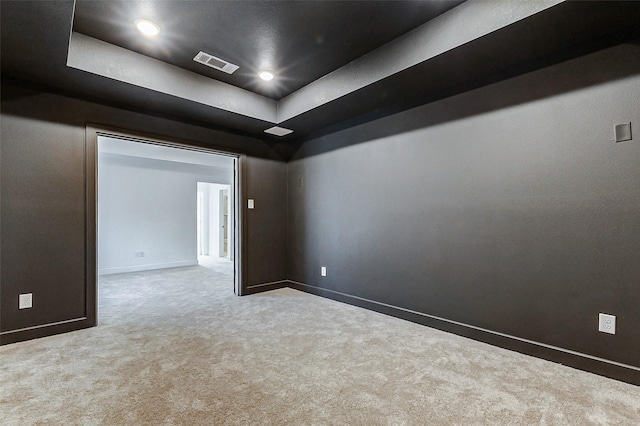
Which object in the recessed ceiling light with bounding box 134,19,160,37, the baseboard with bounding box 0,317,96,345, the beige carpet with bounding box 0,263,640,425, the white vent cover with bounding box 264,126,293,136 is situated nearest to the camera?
the beige carpet with bounding box 0,263,640,425

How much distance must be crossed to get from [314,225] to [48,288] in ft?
9.89

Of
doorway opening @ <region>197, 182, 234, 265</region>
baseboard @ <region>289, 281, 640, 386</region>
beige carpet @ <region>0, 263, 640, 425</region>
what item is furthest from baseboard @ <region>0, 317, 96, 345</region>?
doorway opening @ <region>197, 182, 234, 265</region>

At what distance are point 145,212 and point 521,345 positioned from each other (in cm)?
720

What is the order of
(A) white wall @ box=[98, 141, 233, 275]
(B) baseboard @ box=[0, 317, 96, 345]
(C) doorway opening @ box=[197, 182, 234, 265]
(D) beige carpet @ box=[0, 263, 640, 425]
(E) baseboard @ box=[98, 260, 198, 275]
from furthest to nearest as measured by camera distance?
1. (C) doorway opening @ box=[197, 182, 234, 265]
2. (A) white wall @ box=[98, 141, 233, 275]
3. (E) baseboard @ box=[98, 260, 198, 275]
4. (B) baseboard @ box=[0, 317, 96, 345]
5. (D) beige carpet @ box=[0, 263, 640, 425]

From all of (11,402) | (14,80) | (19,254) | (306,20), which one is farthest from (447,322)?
(14,80)

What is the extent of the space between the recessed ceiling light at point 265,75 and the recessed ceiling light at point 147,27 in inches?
39.8

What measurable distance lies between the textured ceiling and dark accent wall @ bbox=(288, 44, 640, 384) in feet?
3.29

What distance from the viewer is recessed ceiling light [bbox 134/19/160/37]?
2381mm

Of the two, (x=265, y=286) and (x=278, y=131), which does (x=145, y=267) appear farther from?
(x=278, y=131)

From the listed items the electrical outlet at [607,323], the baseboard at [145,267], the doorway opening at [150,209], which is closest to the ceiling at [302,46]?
the electrical outlet at [607,323]

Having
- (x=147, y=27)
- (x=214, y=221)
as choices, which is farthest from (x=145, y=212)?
(x=147, y=27)

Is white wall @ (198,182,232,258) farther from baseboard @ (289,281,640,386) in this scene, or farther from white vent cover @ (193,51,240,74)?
baseboard @ (289,281,640,386)

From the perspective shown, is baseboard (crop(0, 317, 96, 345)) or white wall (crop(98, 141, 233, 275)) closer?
baseboard (crop(0, 317, 96, 345))

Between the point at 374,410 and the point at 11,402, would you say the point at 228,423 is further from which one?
the point at 11,402
